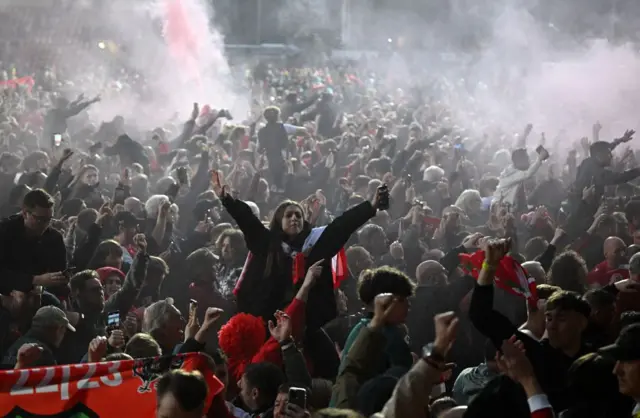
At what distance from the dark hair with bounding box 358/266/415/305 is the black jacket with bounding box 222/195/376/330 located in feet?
2.79

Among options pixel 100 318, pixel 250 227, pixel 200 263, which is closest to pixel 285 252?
pixel 250 227

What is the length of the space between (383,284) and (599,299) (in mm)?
1233

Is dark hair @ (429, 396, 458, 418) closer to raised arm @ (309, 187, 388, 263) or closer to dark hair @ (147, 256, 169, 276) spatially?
raised arm @ (309, 187, 388, 263)

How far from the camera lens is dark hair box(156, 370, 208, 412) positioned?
3968mm

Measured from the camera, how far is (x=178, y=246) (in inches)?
340

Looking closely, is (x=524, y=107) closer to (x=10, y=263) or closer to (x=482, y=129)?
(x=482, y=129)

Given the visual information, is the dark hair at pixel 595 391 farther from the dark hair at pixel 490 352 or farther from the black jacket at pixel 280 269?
the black jacket at pixel 280 269

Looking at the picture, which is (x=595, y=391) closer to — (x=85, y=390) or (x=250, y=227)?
(x=85, y=390)

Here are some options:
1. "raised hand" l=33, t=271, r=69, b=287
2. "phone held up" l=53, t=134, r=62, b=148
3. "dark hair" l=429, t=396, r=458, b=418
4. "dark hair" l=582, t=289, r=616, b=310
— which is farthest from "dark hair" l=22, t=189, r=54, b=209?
"phone held up" l=53, t=134, r=62, b=148

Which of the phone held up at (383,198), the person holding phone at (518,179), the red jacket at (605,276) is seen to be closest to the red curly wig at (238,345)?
the phone held up at (383,198)

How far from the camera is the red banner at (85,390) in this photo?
4266 mm

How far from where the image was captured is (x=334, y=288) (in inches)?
260

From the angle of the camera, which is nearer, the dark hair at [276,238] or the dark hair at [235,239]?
the dark hair at [276,238]

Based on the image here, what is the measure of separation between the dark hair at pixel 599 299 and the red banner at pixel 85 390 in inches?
87.1
